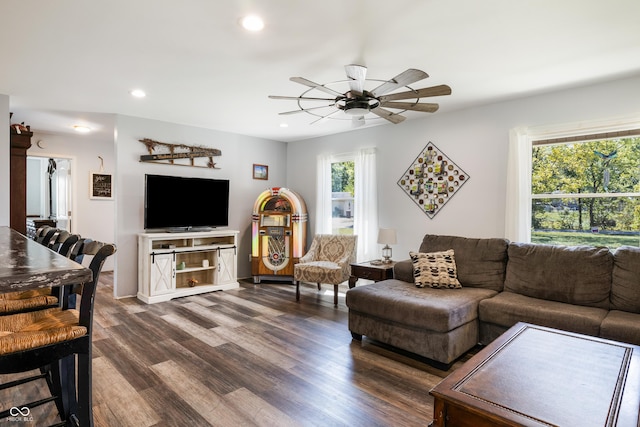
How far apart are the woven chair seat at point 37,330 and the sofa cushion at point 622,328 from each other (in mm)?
3220

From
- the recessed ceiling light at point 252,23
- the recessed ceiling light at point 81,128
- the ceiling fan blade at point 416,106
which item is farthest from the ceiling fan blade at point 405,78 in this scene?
the recessed ceiling light at point 81,128

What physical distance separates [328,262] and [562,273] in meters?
2.83

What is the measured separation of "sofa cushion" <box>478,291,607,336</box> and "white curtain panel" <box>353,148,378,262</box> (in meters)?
2.21

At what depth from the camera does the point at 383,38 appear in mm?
2549

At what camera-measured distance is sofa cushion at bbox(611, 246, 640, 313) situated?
2816 mm

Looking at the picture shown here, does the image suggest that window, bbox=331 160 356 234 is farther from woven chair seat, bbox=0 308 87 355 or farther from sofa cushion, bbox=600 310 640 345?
woven chair seat, bbox=0 308 87 355

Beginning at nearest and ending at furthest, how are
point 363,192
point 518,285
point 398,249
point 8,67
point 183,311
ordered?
point 8,67 → point 518,285 → point 183,311 → point 398,249 → point 363,192

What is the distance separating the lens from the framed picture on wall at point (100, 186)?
21.4ft

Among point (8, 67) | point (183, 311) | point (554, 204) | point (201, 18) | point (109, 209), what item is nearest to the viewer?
point (201, 18)

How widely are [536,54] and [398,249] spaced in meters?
2.88

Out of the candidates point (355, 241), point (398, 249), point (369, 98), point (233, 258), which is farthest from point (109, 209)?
point (369, 98)

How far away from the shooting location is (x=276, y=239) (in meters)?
5.90

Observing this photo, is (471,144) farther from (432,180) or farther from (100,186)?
(100,186)

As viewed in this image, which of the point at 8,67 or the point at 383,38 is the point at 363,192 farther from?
the point at 8,67
